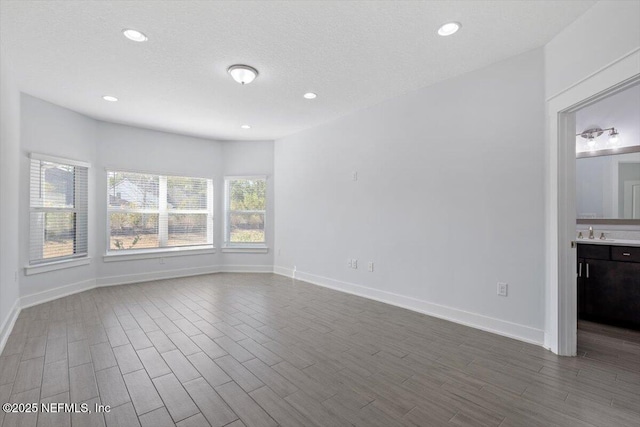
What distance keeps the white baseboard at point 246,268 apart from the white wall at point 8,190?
10.2 feet

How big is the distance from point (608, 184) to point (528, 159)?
194cm

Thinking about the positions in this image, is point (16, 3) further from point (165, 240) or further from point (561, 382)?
point (561, 382)

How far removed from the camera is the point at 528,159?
9.10ft

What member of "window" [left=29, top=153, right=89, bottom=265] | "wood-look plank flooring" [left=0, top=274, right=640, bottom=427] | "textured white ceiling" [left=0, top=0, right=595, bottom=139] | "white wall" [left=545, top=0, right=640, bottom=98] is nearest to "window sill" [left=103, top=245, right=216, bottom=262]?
"window" [left=29, top=153, right=89, bottom=265]

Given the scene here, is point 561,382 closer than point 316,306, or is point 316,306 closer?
point 561,382

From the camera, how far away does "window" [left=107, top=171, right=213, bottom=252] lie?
5.09 metres

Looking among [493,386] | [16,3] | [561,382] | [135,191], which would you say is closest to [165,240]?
[135,191]

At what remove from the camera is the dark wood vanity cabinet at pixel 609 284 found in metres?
3.05

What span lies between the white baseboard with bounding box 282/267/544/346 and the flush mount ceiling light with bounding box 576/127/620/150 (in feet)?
9.12

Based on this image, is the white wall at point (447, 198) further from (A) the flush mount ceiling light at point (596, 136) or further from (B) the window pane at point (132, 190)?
(B) the window pane at point (132, 190)

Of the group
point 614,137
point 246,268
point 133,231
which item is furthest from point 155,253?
point 614,137

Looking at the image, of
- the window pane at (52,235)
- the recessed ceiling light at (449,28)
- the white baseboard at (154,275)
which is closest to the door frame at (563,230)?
the recessed ceiling light at (449,28)

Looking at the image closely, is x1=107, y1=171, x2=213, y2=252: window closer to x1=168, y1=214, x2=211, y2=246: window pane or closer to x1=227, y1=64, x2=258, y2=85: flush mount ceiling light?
x1=168, y1=214, x2=211, y2=246: window pane

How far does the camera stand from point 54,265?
4141 mm
